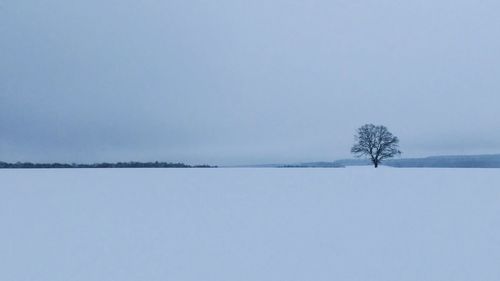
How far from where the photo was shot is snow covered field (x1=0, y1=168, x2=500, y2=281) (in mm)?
4789

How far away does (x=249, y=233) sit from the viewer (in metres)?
6.29

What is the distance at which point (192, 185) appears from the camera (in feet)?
35.6

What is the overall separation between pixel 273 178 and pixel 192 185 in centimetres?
331

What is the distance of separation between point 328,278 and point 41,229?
A: 540 cm

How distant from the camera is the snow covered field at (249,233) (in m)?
4.79

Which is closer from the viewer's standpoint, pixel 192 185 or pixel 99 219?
pixel 99 219

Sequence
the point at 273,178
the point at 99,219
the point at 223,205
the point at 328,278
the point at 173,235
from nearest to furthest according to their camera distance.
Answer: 1. the point at 328,278
2. the point at 173,235
3. the point at 99,219
4. the point at 223,205
5. the point at 273,178

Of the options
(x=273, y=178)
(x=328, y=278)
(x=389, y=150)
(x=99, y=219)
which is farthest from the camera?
(x=389, y=150)

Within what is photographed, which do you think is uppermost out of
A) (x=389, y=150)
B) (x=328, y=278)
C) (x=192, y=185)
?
(x=389, y=150)

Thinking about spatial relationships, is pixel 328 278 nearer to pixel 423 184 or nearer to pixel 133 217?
pixel 133 217

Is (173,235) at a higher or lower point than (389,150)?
lower

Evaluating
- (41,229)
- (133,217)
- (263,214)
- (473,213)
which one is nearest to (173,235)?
(133,217)

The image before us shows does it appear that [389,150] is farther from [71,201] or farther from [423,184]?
[71,201]

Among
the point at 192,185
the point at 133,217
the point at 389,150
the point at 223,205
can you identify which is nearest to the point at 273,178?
the point at 192,185
